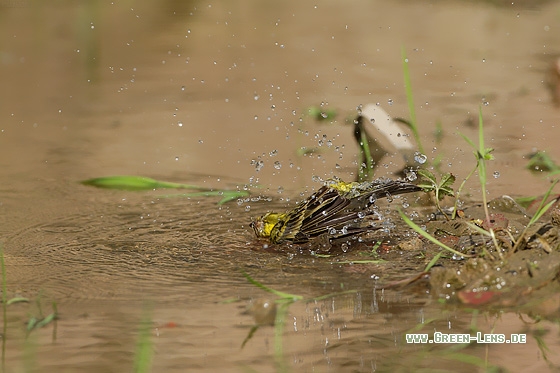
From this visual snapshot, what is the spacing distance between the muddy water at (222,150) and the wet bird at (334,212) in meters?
0.11

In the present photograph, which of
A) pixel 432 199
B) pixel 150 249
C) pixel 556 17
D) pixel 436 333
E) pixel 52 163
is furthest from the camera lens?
pixel 556 17

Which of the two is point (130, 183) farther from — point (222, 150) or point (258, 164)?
point (222, 150)

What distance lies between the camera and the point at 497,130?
5.02 metres

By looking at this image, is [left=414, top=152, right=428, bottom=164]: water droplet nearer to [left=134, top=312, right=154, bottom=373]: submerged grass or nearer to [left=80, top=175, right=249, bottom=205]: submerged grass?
[left=80, top=175, right=249, bottom=205]: submerged grass

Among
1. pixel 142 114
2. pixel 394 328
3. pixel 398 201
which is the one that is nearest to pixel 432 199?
pixel 398 201

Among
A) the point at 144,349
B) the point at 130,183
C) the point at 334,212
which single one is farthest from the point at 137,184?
the point at 144,349

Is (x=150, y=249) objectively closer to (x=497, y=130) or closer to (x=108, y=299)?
(x=108, y=299)

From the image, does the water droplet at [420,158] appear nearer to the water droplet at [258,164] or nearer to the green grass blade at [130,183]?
the water droplet at [258,164]

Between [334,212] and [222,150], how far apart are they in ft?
5.49

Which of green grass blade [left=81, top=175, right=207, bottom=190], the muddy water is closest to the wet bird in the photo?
the muddy water

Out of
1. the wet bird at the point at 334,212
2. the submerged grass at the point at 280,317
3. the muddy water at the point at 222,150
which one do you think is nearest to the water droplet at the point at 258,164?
the muddy water at the point at 222,150

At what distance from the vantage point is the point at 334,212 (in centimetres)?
328

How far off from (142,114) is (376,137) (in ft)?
4.54

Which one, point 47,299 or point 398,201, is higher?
point 398,201
